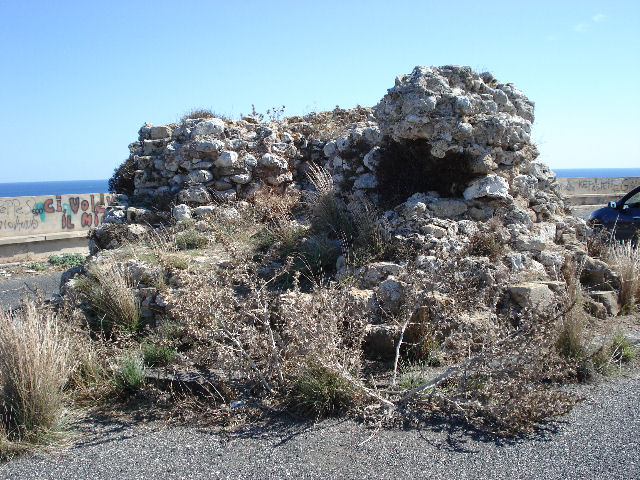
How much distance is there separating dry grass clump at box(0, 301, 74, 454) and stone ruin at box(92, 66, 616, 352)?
286cm

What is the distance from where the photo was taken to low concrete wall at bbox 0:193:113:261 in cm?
1559

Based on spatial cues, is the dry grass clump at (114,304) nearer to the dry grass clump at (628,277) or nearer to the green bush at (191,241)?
the green bush at (191,241)

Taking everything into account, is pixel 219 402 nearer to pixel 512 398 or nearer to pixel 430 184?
pixel 512 398

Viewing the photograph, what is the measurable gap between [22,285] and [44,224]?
7843mm

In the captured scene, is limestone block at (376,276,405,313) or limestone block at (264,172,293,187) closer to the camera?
limestone block at (376,276,405,313)

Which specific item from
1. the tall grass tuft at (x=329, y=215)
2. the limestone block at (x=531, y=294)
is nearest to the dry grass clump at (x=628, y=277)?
the limestone block at (x=531, y=294)

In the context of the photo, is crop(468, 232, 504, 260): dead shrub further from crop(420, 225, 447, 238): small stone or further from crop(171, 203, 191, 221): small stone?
crop(171, 203, 191, 221): small stone

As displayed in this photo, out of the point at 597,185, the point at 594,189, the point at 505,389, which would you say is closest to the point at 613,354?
the point at 505,389

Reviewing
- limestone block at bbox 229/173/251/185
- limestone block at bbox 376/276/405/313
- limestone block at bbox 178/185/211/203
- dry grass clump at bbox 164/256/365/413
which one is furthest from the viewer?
limestone block at bbox 229/173/251/185

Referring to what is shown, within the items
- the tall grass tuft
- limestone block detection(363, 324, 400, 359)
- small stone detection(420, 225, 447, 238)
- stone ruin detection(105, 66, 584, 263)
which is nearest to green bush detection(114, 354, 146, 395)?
limestone block detection(363, 324, 400, 359)

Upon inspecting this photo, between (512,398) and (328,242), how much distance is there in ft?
10.4

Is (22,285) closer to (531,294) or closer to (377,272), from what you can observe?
(377,272)

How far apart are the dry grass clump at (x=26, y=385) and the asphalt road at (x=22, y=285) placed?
592 cm

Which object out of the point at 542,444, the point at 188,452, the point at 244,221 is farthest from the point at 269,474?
the point at 244,221
